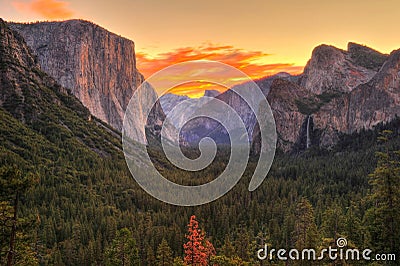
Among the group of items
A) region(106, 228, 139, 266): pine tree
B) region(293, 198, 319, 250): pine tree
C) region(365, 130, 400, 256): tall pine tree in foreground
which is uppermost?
region(365, 130, 400, 256): tall pine tree in foreground

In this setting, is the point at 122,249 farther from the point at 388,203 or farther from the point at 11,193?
the point at 388,203

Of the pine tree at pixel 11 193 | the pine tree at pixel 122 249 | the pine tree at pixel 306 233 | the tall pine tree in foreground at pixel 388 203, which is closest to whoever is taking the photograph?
the pine tree at pixel 11 193

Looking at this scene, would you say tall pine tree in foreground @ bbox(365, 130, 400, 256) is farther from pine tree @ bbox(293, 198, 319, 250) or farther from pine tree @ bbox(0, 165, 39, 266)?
pine tree @ bbox(0, 165, 39, 266)

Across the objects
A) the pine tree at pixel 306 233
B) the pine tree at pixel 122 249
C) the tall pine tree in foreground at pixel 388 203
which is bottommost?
the pine tree at pixel 122 249

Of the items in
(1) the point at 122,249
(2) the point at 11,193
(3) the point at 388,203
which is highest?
(2) the point at 11,193

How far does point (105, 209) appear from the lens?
434 feet

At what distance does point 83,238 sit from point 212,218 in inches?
1589

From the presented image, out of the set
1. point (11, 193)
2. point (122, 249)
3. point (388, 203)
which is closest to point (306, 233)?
point (388, 203)

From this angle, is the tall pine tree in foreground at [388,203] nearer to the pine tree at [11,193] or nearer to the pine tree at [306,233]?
the pine tree at [306,233]

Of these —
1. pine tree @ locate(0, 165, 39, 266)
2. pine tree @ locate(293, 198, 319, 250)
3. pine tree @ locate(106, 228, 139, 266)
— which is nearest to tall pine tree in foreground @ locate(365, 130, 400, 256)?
pine tree @ locate(293, 198, 319, 250)

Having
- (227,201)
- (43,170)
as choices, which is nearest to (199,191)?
(227,201)

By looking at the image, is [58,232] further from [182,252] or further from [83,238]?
[182,252]

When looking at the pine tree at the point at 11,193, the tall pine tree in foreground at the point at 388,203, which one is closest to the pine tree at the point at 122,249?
the pine tree at the point at 11,193

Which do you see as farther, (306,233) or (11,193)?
(306,233)
